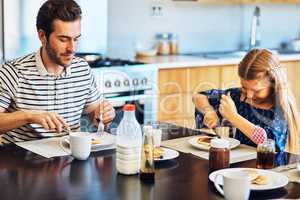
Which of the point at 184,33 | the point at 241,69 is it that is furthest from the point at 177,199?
the point at 184,33

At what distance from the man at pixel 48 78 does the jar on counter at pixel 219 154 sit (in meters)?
0.76

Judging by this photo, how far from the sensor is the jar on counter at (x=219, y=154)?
1.91 meters

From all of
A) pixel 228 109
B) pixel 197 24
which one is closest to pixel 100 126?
pixel 228 109

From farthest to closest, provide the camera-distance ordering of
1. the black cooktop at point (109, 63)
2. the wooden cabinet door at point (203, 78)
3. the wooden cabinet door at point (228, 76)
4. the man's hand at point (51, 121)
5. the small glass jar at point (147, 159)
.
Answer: the wooden cabinet door at point (228, 76), the wooden cabinet door at point (203, 78), the black cooktop at point (109, 63), the man's hand at point (51, 121), the small glass jar at point (147, 159)

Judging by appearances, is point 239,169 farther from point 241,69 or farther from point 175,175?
point 241,69

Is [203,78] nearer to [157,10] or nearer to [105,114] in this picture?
[157,10]

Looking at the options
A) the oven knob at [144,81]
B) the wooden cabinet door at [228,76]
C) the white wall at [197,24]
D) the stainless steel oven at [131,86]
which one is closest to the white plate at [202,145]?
the stainless steel oven at [131,86]

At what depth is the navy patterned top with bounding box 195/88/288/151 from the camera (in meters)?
2.40

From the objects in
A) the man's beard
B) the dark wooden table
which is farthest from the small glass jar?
the man's beard

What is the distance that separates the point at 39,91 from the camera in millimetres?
2598

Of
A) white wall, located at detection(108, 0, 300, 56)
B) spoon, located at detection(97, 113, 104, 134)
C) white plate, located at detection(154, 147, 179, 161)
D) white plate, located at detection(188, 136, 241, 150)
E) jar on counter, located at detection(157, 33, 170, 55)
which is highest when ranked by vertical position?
white wall, located at detection(108, 0, 300, 56)

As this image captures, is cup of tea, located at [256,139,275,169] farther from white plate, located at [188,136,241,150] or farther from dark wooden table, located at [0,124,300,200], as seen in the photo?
white plate, located at [188,136,241,150]

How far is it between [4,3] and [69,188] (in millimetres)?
2333

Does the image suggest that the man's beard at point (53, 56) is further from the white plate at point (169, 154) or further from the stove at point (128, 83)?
the stove at point (128, 83)
